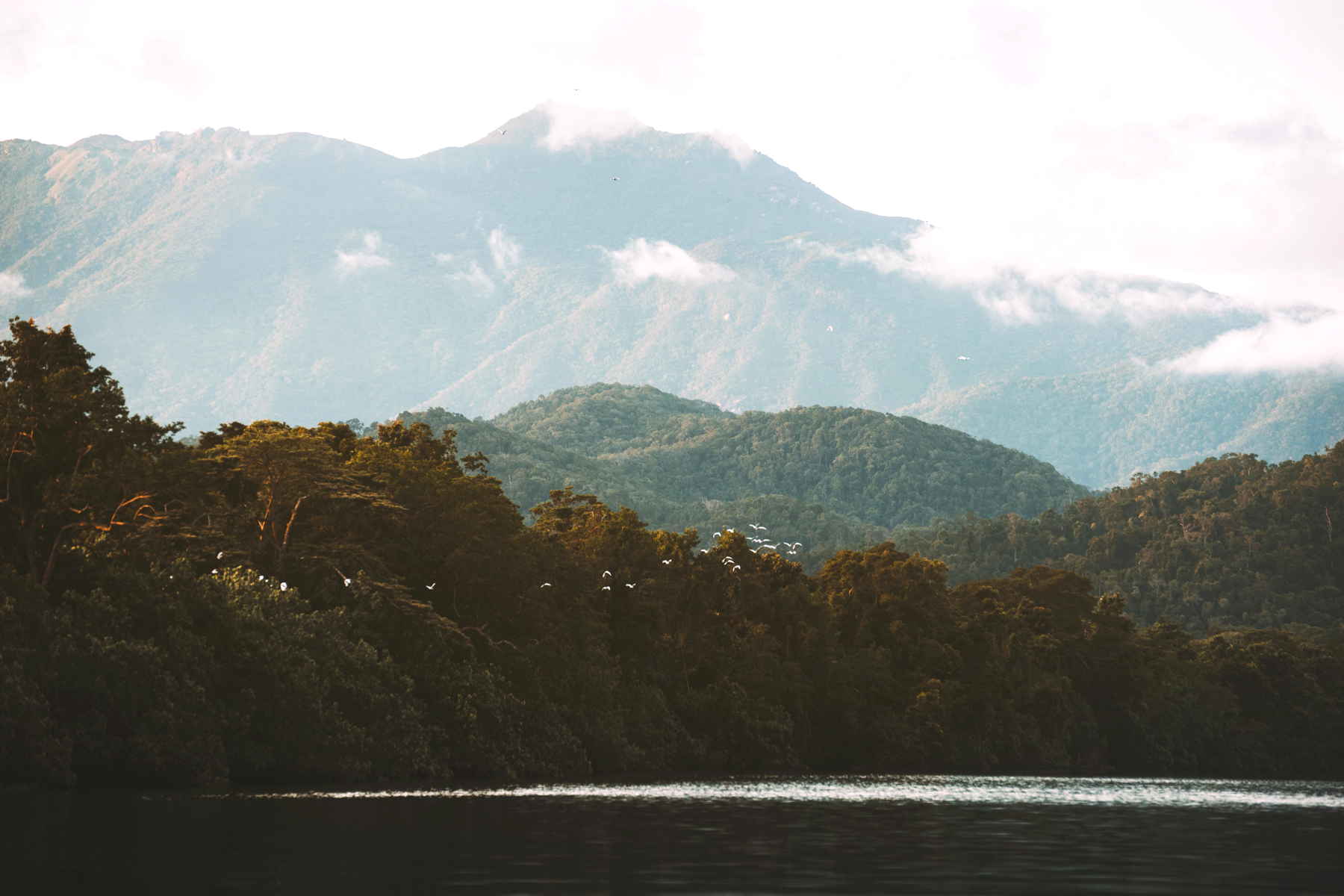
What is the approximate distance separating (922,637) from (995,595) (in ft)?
37.1

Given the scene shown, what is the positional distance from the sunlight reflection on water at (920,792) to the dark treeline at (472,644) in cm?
602

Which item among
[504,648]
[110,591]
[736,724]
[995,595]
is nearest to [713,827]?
[110,591]

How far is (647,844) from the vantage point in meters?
31.0

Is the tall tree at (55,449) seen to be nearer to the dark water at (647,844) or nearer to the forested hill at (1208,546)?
the dark water at (647,844)

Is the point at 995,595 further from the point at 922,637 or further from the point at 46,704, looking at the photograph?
the point at 46,704

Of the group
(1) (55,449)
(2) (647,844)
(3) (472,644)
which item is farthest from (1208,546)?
(2) (647,844)

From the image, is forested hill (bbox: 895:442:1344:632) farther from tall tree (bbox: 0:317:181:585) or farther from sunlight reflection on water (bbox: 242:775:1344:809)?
tall tree (bbox: 0:317:181:585)

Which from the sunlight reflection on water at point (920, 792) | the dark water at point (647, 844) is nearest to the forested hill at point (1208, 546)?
the sunlight reflection on water at point (920, 792)

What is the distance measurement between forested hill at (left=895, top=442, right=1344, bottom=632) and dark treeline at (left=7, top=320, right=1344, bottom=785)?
143 feet

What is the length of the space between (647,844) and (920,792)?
1094 inches

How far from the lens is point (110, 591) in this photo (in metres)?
50.8

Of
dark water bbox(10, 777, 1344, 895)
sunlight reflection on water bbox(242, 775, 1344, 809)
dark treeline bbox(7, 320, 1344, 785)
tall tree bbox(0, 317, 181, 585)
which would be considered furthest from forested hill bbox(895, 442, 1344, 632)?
tall tree bbox(0, 317, 181, 585)

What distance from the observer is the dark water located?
2458 cm

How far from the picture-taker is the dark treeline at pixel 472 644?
164 feet
